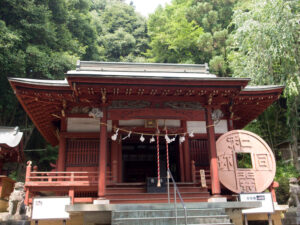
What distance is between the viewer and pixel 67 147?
10.3 m

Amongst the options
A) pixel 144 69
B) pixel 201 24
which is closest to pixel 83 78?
pixel 144 69

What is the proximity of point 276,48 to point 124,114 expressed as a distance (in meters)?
9.55

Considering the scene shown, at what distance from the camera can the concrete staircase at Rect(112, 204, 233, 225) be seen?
6.46 metres

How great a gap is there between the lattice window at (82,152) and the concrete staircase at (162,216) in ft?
12.8

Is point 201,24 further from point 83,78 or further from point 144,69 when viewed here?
point 83,78

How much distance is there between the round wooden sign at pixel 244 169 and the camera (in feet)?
30.6

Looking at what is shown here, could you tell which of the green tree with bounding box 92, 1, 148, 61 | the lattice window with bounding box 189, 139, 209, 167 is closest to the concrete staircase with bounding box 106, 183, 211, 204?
the lattice window with bounding box 189, 139, 209, 167

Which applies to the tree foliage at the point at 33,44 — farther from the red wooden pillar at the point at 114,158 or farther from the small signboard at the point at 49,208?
the small signboard at the point at 49,208

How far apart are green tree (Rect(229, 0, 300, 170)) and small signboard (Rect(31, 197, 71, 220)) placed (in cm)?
1163

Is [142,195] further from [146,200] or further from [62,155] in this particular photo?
[62,155]

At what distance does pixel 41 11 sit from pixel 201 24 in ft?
52.2

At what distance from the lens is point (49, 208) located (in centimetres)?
722

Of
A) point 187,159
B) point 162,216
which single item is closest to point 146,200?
point 162,216

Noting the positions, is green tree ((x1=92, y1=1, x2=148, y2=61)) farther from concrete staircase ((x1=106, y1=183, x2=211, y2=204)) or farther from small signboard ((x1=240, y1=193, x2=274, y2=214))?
small signboard ((x1=240, y1=193, x2=274, y2=214))
